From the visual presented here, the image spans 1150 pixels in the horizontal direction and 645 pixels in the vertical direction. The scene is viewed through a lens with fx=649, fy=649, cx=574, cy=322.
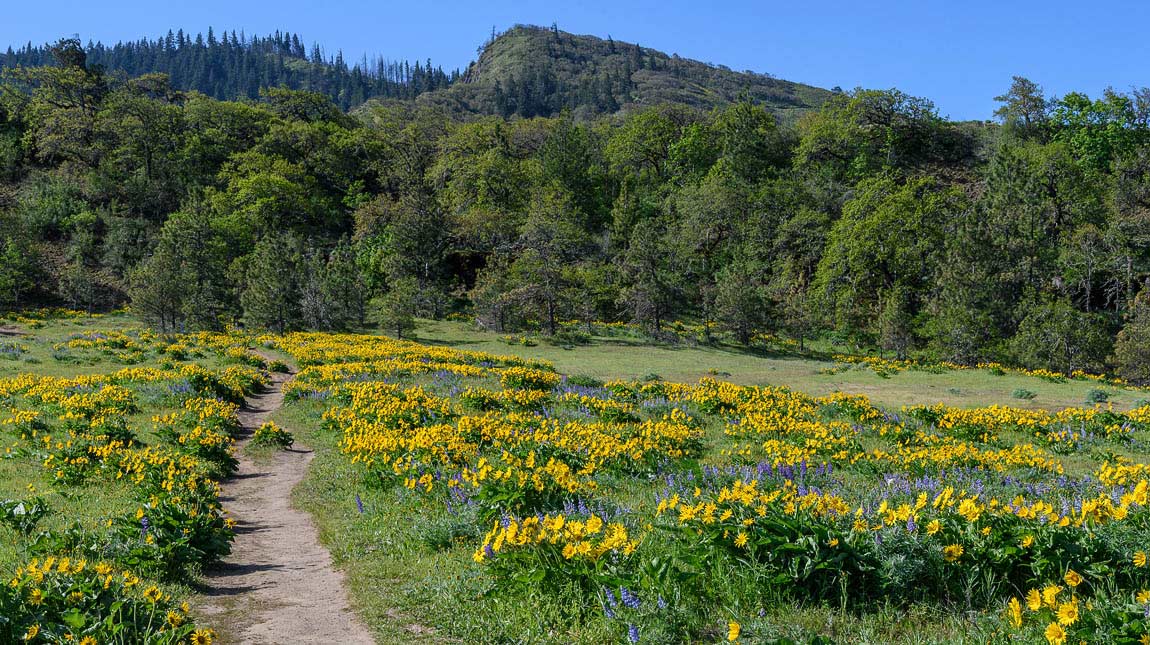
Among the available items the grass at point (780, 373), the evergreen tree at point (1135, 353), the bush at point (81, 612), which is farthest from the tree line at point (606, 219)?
the bush at point (81, 612)

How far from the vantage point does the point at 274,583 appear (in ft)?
21.1

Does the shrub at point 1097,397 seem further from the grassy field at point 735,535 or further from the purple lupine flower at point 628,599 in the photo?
the purple lupine flower at point 628,599

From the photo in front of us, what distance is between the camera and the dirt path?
5.20 m

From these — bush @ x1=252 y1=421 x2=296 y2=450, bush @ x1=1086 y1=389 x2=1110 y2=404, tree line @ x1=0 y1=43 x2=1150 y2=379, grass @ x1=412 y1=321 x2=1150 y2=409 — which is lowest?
grass @ x1=412 y1=321 x2=1150 y2=409

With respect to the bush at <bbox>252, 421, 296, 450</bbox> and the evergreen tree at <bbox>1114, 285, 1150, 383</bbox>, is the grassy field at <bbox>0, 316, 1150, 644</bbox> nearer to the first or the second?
the bush at <bbox>252, 421, 296, 450</bbox>

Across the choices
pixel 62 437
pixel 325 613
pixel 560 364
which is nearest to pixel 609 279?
pixel 560 364

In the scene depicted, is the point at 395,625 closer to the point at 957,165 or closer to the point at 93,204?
the point at 93,204

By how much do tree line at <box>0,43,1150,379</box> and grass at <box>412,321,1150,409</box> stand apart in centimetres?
426

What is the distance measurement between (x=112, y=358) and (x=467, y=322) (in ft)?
91.9

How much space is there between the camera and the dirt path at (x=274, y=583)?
205 inches

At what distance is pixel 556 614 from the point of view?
4844 mm

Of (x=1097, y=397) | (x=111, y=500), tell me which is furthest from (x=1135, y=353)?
(x=111, y=500)

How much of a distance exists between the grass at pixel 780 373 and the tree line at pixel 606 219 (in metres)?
4.26

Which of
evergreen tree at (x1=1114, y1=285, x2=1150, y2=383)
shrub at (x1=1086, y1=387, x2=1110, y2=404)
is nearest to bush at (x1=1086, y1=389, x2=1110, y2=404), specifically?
shrub at (x1=1086, y1=387, x2=1110, y2=404)
